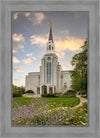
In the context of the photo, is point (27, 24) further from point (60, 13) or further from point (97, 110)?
point (97, 110)

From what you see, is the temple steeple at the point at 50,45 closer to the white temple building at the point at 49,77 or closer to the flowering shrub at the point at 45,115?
the white temple building at the point at 49,77

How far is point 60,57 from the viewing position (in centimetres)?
148

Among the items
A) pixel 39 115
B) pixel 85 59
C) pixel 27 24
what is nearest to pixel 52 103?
pixel 39 115

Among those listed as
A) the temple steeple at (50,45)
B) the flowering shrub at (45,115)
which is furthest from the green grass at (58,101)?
the temple steeple at (50,45)

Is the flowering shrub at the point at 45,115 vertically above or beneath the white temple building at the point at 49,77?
beneath

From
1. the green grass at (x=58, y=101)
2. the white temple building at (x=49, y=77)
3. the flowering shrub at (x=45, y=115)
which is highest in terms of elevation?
the white temple building at (x=49, y=77)

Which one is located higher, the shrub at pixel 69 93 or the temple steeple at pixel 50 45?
the temple steeple at pixel 50 45

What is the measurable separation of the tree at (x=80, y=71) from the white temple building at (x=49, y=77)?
6 centimetres

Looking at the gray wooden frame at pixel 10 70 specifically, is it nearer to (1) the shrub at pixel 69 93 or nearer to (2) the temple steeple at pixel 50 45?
(1) the shrub at pixel 69 93

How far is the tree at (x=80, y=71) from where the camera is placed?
146 cm

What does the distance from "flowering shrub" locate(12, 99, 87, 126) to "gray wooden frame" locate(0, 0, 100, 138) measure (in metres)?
0.05

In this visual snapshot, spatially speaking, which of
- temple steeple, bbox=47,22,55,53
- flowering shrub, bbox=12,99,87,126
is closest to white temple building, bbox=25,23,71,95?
temple steeple, bbox=47,22,55,53

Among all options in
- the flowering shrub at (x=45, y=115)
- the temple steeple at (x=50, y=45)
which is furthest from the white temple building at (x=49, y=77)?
the flowering shrub at (x=45, y=115)

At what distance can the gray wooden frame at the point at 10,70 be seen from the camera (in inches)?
55.0
